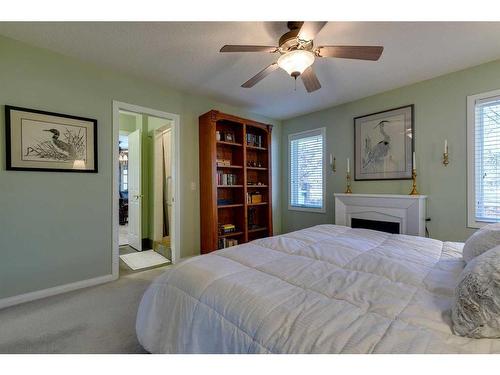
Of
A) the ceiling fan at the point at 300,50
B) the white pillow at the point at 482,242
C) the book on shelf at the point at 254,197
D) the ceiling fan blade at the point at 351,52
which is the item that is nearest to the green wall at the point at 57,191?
the ceiling fan at the point at 300,50

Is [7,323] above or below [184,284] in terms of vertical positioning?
below

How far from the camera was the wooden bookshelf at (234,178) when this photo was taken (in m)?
3.41

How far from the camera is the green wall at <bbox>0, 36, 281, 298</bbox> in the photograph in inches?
86.0

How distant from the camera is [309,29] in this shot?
1589mm

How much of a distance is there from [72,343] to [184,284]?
3.66 ft

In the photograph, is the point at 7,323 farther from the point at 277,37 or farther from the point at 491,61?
the point at 491,61

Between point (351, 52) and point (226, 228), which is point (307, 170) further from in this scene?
point (351, 52)

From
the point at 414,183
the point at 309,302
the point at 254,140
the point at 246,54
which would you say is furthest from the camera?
the point at 254,140

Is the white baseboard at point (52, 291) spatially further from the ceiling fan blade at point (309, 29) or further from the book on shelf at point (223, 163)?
the ceiling fan blade at point (309, 29)

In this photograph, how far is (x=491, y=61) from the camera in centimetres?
250

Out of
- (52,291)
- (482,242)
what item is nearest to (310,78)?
(482,242)

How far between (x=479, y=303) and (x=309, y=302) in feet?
1.86
